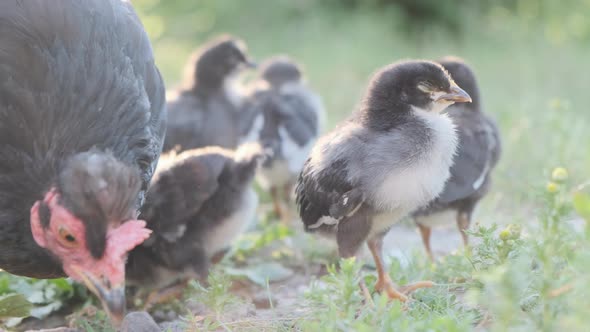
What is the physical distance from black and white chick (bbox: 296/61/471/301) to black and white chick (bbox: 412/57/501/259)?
0.54 meters

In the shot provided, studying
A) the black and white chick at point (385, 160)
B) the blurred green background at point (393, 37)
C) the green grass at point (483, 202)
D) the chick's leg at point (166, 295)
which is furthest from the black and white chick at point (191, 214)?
the blurred green background at point (393, 37)

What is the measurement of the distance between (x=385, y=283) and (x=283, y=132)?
8.08ft

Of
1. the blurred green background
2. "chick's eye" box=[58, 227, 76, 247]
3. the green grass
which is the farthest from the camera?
the blurred green background

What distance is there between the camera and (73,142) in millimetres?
3088

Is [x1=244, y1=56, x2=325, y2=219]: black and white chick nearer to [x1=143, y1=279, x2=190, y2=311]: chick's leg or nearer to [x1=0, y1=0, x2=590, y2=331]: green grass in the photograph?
[x1=0, y1=0, x2=590, y2=331]: green grass

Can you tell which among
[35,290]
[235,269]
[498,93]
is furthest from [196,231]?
[498,93]

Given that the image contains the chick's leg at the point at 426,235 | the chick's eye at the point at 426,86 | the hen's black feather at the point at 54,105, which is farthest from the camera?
the chick's leg at the point at 426,235

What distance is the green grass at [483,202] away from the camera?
8.27 feet

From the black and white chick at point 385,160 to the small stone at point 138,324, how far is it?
91cm

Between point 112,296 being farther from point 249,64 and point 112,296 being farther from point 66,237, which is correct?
point 249,64

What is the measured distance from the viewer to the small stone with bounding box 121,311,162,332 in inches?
127

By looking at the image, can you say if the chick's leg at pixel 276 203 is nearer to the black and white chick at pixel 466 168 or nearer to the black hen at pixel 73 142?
the black and white chick at pixel 466 168

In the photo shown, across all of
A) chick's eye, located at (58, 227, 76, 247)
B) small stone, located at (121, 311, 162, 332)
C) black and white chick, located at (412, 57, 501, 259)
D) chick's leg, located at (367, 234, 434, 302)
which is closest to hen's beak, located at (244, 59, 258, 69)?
black and white chick, located at (412, 57, 501, 259)

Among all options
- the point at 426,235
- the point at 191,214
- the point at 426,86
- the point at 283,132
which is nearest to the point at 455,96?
the point at 426,86
